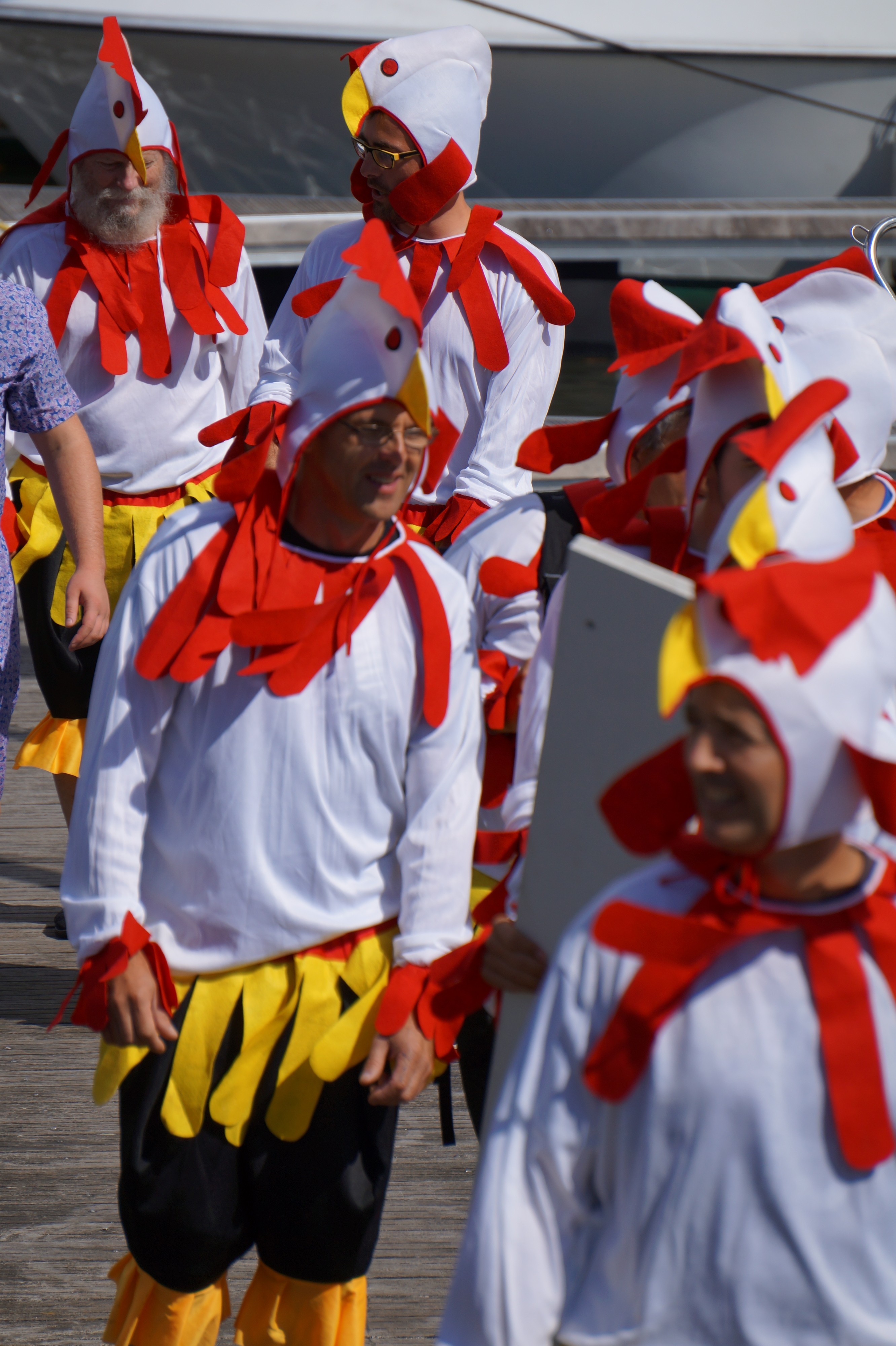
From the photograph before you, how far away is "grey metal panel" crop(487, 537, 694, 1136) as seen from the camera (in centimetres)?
166

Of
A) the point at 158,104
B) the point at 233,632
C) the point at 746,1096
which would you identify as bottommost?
the point at 746,1096

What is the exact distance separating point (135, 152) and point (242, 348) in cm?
57

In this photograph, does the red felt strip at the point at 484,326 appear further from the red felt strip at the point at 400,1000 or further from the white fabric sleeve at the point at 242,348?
the red felt strip at the point at 400,1000

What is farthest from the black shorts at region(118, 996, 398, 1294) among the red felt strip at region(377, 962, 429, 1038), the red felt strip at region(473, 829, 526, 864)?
the red felt strip at region(473, 829, 526, 864)

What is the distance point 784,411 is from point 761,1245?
86 cm

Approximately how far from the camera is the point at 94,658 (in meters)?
3.85

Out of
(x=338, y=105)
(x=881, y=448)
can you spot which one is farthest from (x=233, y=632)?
(x=338, y=105)

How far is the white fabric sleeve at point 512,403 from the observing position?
3363 mm

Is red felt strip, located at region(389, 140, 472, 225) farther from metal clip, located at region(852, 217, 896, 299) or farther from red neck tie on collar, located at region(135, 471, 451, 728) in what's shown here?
red neck tie on collar, located at region(135, 471, 451, 728)

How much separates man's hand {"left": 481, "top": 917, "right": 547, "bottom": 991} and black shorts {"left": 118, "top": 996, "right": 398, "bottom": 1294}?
32 centimetres

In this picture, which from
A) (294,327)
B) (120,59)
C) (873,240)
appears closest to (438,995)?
(294,327)

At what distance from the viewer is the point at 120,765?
6.53 ft

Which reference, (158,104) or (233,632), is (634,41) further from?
(233,632)

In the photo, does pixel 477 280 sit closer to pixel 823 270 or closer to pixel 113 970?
pixel 823 270
